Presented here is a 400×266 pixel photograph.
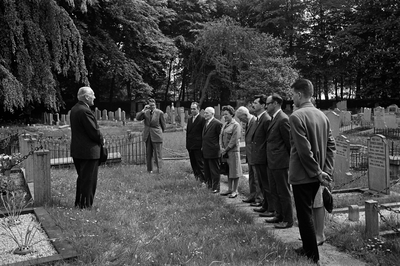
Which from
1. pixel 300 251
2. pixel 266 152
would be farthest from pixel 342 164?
pixel 300 251

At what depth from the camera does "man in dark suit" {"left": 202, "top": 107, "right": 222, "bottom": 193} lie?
7.92 metres

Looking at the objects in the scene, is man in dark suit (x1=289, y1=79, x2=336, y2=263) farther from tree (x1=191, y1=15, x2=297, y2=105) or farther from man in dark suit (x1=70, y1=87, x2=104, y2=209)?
tree (x1=191, y1=15, x2=297, y2=105)

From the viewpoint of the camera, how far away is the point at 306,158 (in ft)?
13.7

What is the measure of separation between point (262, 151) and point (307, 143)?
2.22 m

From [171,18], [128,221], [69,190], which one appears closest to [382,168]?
[128,221]

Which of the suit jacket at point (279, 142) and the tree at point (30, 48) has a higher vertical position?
the tree at point (30, 48)

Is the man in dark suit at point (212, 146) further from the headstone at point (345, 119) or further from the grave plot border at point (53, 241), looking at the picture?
the headstone at point (345, 119)

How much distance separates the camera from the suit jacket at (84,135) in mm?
6020

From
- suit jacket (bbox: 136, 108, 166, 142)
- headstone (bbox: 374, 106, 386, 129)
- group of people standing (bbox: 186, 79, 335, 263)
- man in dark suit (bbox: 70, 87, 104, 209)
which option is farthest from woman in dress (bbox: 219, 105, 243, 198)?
headstone (bbox: 374, 106, 386, 129)

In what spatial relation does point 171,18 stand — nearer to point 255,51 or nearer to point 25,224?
point 255,51

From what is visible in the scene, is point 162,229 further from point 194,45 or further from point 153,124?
point 194,45

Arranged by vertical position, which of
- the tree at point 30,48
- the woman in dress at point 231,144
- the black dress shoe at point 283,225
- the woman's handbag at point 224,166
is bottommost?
the black dress shoe at point 283,225

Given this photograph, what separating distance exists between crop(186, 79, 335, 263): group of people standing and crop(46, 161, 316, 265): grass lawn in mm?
484

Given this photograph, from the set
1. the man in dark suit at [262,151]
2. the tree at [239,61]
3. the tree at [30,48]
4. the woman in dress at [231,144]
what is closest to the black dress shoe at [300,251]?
the man in dark suit at [262,151]
